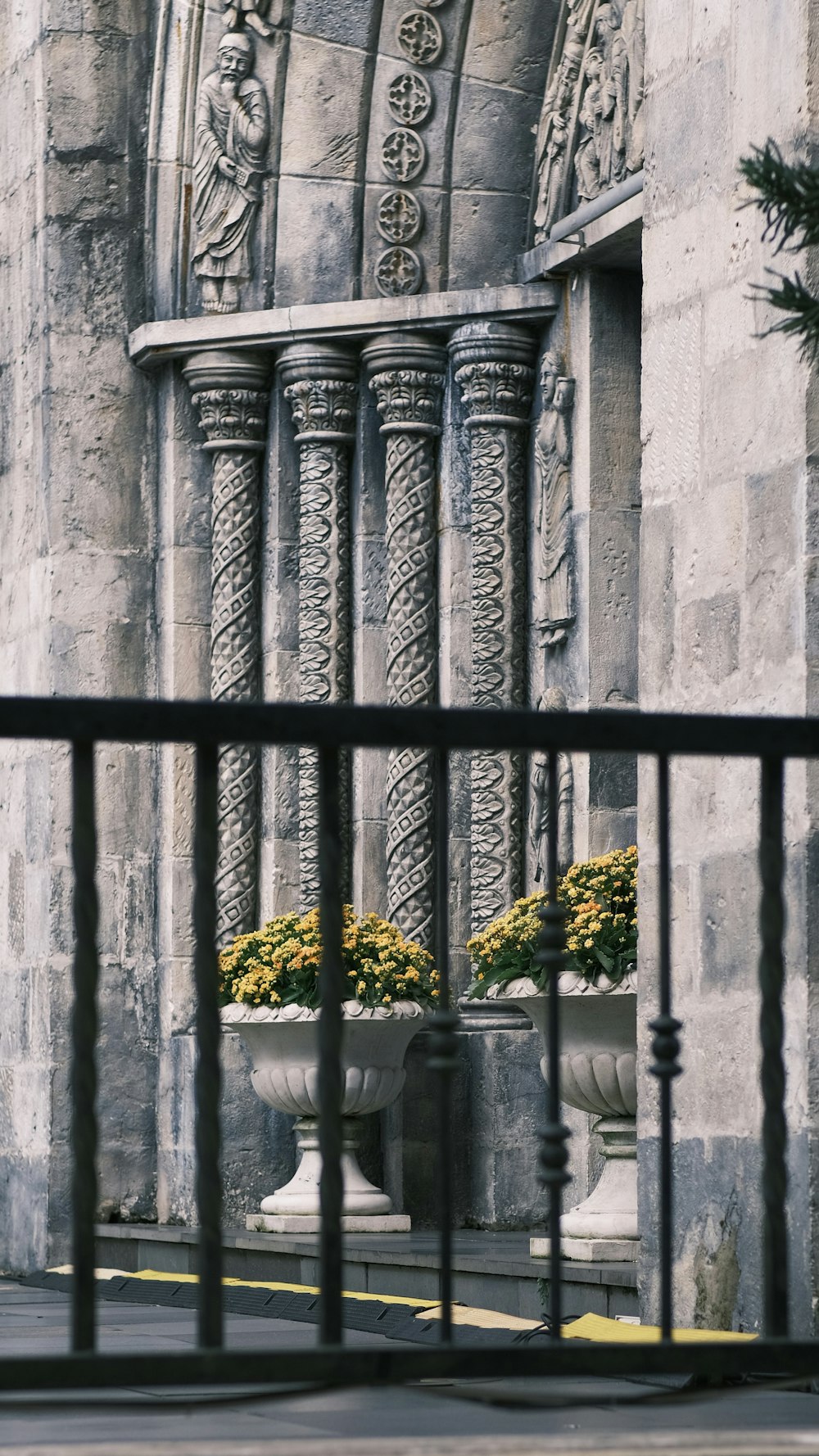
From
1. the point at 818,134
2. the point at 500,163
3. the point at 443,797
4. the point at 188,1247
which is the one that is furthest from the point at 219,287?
the point at 443,797

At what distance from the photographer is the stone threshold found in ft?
17.7

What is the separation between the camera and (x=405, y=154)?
Answer: 7.60 metres

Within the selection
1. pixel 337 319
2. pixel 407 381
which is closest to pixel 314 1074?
pixel 407 381

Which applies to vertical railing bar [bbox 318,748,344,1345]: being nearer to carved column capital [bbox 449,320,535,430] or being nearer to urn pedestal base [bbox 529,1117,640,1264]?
urn pedestal base [bbox 529,1117,640,1264]

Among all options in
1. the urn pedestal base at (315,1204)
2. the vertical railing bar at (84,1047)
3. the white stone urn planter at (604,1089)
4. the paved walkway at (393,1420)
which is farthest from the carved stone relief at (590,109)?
the vertical railing bar at (84,1047)

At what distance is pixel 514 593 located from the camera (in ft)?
24.4

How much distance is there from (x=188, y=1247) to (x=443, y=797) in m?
5.10

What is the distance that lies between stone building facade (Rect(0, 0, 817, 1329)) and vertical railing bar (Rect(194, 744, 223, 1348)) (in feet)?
15.0

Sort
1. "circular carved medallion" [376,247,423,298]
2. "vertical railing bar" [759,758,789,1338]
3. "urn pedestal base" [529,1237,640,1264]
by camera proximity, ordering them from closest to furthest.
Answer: "vertical railing bar" [759,758,789,1338], "urn pedestal base" [529,1237,640,1264], "circular carved medallion" [376,247,423,298]

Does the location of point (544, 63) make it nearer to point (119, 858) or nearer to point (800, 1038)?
point (119, 858)

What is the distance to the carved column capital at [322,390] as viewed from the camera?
768 cm

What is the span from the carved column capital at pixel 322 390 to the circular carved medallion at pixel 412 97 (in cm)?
78

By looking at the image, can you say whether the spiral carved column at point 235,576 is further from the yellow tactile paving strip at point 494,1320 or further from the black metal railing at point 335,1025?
the black metal railing at point 335,1025

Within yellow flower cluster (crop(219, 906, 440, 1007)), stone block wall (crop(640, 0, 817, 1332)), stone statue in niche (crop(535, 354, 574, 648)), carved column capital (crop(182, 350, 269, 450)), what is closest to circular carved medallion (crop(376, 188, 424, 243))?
carved column capital (crop(182, 350, 269, 450))
